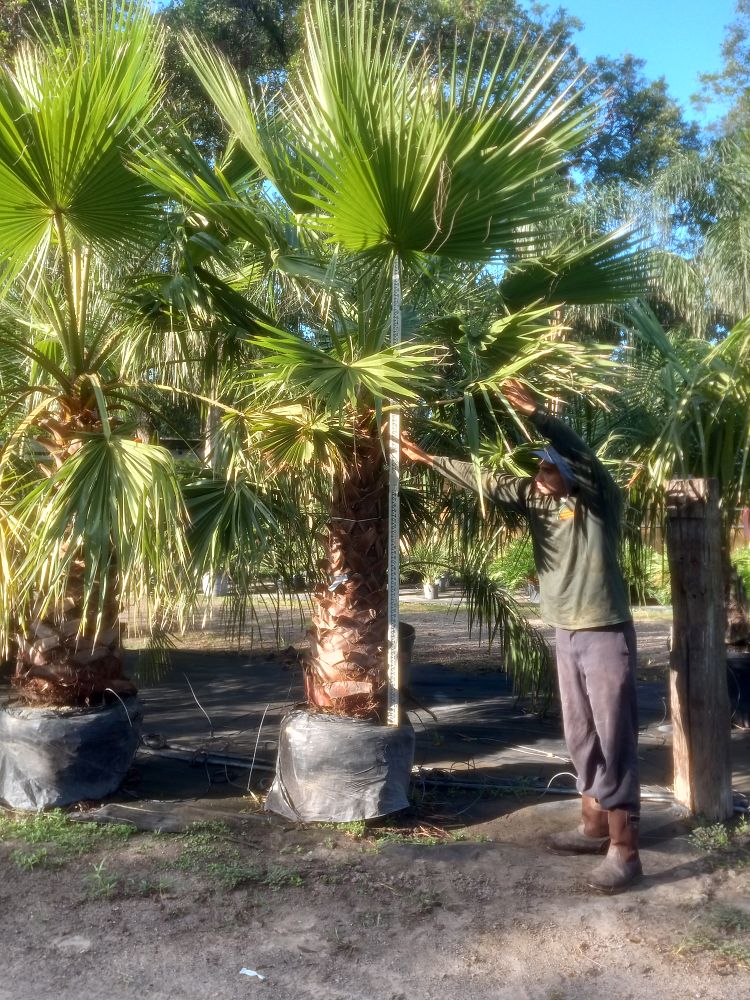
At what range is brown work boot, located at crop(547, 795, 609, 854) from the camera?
4.59 meters

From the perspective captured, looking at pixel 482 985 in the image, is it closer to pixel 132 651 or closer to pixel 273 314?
pixel 273 314

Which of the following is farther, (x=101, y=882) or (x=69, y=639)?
(x=69, y=639)

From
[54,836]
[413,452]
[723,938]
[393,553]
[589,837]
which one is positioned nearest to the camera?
[723,938]

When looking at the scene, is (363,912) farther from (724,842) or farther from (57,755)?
(57,755)

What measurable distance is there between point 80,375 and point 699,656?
370cm

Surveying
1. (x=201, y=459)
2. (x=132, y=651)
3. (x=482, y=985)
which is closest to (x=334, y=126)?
(x=201, y=459)

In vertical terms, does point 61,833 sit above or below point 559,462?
below

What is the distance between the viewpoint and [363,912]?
3.97 meters

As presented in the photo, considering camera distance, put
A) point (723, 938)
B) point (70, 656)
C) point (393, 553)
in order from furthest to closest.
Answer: point (70, 656) < point (393, 553) < point (723, 938)

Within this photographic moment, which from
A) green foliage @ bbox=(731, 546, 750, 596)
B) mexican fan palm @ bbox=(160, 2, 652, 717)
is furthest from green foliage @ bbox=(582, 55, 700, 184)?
mexican fan palm @ bbox=(160, 2, 652, 717)

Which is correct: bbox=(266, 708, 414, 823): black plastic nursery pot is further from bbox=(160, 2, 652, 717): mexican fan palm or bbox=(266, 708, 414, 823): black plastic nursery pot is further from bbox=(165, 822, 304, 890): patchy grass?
bbox=(165, 822, 304, 890): patchy grass

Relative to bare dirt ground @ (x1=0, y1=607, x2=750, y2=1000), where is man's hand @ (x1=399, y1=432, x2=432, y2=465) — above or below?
above

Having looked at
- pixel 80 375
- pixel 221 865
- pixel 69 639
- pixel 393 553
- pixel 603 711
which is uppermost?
pixel 80 375

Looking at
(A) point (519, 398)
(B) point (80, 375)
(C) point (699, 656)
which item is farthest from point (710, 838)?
(B) point (80, 375)
